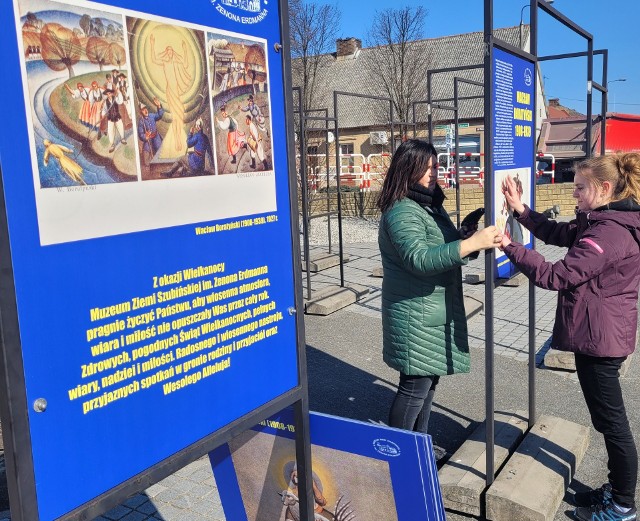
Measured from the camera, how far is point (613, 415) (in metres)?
2.95

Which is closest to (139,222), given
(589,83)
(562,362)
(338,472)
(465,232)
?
(338,472)

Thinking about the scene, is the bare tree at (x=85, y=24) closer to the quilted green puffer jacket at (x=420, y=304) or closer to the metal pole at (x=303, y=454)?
the metal pole at (x=303, y=454)

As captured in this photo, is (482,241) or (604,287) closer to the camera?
(482,241)

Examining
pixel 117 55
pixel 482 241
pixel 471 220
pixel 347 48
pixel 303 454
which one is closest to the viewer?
pixel 117 55

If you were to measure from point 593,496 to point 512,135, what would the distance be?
1818mm

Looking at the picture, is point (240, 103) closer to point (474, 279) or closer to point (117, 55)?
point (117, 55)

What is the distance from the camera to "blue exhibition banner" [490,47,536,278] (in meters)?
3.00

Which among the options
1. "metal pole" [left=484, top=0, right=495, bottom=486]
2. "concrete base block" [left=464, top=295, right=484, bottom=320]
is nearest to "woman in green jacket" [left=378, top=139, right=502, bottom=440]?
"metal pole" [left=484, top=0, right=495, bottom=486]

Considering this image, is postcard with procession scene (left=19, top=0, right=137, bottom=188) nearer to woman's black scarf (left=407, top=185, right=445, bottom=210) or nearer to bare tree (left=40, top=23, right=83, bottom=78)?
bare tree (left=40, top=23, right=83, bottom=78)

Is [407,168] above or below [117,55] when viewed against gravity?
below

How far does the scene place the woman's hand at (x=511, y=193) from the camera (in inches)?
124

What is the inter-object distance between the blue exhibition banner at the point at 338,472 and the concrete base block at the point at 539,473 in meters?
1.07

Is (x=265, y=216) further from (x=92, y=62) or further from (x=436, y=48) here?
(x=436, y=48)

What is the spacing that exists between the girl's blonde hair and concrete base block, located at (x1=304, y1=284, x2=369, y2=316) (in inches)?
196
